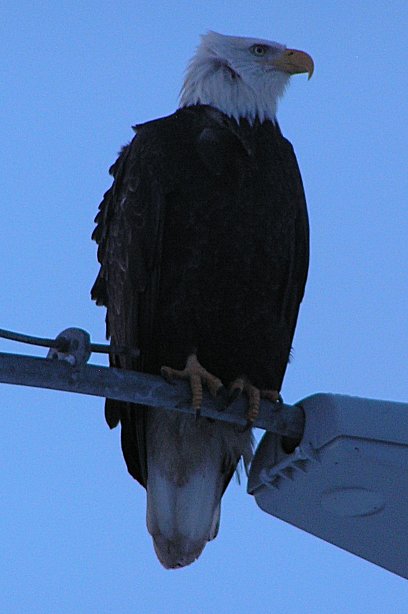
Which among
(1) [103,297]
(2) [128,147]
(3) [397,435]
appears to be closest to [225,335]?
(1) [103,297]

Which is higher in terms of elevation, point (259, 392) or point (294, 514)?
point (259, 392)

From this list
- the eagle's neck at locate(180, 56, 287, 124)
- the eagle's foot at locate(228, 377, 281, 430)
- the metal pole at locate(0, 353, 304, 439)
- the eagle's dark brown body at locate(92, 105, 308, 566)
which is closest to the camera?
the metal pole at locate(0, 353, 304, 439)

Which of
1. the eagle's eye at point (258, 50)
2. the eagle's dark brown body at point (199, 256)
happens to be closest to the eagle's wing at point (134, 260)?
the eagle's dark brown body at point (199, 256)

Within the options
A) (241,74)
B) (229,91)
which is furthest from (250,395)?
(241,74)

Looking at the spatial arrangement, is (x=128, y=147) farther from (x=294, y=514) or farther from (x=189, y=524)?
(x=294, y=514)

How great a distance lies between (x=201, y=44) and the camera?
474 cm

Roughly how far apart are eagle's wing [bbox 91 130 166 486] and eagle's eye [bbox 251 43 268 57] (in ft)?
3.07

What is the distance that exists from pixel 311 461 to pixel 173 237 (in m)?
1.44

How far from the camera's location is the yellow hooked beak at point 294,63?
4738mm

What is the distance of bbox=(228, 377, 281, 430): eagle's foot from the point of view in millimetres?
3218

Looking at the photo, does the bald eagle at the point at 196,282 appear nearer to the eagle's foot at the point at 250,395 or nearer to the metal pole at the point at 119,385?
the eagle's foot at the point at 250,395

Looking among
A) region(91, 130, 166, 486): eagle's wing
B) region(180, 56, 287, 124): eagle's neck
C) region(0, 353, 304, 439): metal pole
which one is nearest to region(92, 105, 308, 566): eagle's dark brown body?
region(91, 130, 166, 486): eagle's wing

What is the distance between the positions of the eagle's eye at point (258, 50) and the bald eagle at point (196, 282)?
0.67 m

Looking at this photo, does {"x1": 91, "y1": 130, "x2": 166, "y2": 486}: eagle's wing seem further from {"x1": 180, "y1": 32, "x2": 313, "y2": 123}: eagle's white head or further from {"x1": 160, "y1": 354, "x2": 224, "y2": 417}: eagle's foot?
{"x1": 180, "y1": 32, "x2": 313, "y2": 123}: eagle's white head
